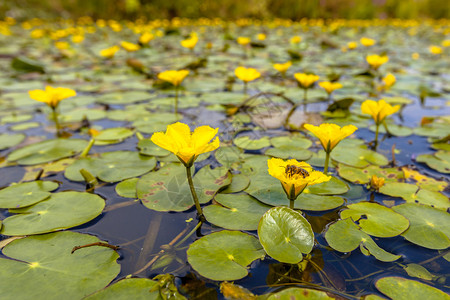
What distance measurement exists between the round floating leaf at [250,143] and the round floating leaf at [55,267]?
85cm

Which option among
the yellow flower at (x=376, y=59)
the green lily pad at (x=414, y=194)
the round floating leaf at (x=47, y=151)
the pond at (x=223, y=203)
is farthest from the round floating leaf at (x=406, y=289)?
the yellow flower at (x=376, y=59)

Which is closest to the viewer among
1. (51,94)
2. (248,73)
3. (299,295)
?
(299,295)

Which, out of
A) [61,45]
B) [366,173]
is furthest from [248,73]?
[61,45]

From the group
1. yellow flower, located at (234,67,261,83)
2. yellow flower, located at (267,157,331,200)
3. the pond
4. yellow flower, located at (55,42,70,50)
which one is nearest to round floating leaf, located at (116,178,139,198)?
the pond

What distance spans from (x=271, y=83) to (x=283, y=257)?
87.3 inches

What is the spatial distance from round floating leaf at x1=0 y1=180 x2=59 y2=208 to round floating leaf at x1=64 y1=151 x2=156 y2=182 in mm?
94

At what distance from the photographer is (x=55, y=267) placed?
2.47 ft

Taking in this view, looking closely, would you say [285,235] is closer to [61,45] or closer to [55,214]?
[55,214]

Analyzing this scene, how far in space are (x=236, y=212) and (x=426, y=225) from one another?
0.60 metres

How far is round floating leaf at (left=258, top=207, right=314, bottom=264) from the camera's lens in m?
0.76

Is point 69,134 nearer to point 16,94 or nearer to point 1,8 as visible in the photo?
point 16,94

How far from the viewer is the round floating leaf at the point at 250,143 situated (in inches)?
58.3

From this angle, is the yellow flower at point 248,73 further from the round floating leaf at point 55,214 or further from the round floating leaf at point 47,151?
the round floating leaf at point 55,214

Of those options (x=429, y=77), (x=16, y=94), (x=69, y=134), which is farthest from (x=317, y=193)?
(x=429, y=77)
